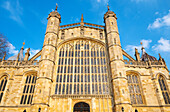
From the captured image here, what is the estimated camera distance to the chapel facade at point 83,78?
1659 centimetres

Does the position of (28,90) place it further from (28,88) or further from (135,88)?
(135,88)

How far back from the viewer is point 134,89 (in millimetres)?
18547

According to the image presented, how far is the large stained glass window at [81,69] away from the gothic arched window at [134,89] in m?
3.28

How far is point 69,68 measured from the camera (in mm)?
19438

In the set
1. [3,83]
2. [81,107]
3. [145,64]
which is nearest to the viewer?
[81,107]

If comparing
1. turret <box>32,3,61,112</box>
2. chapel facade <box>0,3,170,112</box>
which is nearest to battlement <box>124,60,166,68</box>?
chapel facade <box>0,3,170,112</box>

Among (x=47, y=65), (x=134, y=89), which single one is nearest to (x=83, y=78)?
(x=47, y=65)

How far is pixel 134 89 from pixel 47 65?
11.5 metres

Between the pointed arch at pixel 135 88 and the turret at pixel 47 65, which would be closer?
the turret at pixel 47 65

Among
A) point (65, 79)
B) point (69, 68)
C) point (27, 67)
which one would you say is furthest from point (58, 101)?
point (27, 67)

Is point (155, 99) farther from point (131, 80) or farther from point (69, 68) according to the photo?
point (69, 68)

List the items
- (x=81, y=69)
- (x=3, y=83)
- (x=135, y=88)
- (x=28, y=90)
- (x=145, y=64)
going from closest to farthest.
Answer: (x=28, y=90) → (x=135, y=88) → (x=3, y=83) → (x=81, y=69) → (x=145, y=64)

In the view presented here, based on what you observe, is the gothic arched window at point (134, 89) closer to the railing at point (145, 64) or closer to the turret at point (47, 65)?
the railing at point (145, 64)

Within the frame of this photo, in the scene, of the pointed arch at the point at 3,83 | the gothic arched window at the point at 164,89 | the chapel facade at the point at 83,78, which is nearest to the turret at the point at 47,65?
the chapel facade at the point at 83,78
